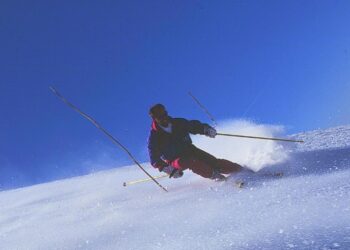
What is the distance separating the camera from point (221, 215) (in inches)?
221

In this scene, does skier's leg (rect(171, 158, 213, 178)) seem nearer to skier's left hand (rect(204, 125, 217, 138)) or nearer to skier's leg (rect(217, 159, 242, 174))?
skier's leg (rect(217, 159, 242, 174))

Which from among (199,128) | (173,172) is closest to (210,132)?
(199,128)

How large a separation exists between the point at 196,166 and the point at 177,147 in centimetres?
63

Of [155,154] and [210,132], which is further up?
[210,132]

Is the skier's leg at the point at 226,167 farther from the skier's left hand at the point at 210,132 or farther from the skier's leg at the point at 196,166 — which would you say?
the skier's left hand at the point at 210,132

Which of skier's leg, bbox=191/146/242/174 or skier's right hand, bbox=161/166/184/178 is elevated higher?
skier's leg, bbox=191/146/242/174

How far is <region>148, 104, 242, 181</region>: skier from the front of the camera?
840 cm

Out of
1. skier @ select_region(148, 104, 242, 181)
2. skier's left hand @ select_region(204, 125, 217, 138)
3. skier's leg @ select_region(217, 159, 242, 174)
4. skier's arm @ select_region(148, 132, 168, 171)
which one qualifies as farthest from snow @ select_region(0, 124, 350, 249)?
skier's left hand @ select_region(204, 125, 217, 138)

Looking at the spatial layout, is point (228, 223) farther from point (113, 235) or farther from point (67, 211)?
point (67, 211)

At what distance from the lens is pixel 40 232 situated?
809 cm

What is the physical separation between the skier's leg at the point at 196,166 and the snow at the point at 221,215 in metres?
0.31

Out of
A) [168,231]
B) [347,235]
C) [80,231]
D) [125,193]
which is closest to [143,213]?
[80,231]

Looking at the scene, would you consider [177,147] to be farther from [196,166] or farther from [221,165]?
[221,165]

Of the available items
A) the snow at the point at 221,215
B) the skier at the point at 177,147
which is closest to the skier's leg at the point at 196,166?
the skier at the point at 177,147
